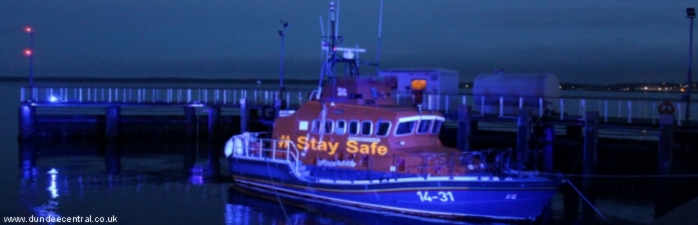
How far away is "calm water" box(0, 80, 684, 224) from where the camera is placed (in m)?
17.2

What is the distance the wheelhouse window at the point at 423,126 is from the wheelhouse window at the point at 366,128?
1210 millimetres

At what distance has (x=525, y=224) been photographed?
15953 mm

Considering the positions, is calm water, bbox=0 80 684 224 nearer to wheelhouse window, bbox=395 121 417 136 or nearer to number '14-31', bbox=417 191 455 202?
number '14-31', bbox=417 191 455 202

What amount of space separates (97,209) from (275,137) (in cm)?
505

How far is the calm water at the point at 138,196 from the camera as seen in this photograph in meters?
17.2

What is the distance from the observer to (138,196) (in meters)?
19.9

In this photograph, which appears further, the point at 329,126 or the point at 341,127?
the point at 329,126

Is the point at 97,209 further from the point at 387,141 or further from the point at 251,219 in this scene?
the point at 387,141

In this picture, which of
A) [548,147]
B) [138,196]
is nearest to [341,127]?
[138,196]

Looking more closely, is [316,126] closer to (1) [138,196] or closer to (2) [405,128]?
(2) [405,128]

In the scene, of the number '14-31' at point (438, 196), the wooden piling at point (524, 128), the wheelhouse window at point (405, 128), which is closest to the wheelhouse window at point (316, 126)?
the wheelhouse window at point (405, 128)

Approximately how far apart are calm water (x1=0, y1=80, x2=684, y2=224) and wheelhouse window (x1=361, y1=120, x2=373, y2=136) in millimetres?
1964

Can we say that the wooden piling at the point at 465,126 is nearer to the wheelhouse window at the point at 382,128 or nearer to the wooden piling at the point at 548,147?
the wooden piling at the point at 548,147

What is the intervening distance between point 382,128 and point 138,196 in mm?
7366
